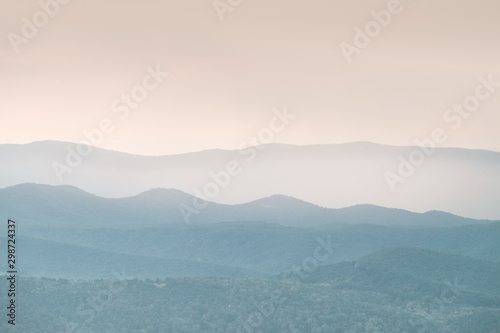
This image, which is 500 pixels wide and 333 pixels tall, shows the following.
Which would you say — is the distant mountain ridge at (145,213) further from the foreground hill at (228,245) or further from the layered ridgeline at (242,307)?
the layered ridgeline at (242,307)

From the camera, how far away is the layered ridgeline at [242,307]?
62.6 metres

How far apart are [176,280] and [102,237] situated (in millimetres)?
53176

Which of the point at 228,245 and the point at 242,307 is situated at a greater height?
the point at 228,245

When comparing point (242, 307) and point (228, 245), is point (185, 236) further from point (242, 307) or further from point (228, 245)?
point (242, 307)

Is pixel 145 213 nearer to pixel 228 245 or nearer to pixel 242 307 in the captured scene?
pixel 228 245

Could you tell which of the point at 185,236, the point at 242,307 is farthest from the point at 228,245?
the point at 242,307

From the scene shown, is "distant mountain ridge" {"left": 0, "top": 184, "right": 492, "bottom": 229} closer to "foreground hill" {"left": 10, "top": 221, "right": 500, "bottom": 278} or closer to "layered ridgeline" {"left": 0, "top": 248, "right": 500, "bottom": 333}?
"foreground hill" {"left": 10, "top": 221, "right": 500, "bottom": 278}

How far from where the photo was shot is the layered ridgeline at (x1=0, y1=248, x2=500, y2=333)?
6259 cm

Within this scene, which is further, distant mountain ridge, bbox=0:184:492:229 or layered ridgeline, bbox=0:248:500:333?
distant mountain ridge, bbox=0:184:492:229

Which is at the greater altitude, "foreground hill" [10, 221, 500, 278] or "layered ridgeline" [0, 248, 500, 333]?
"foreground hill" [10, 221, 500, 278]

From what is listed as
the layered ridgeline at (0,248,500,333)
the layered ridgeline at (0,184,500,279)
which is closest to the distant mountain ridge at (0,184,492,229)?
the layered ridgeline at (0,184,500,279)

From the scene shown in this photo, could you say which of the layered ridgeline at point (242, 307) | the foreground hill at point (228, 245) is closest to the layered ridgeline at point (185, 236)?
the foreground hill at point (228, 245)

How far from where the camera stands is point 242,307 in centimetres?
6538

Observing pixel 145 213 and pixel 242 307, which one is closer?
pixel 242 307
